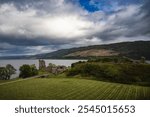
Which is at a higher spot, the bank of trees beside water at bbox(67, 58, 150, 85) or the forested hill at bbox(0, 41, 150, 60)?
the forested hill at bbox(0, 41, 150, 60)

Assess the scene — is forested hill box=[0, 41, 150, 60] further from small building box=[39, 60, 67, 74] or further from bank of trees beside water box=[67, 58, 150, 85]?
small building box=[39, 60, 67, 74]

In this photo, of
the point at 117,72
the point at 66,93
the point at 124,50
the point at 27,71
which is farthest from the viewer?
the point at 124,50

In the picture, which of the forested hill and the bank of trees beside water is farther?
the forested hill

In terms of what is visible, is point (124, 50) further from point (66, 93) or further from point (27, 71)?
point (66, 93)

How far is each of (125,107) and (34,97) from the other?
6571 millimetres

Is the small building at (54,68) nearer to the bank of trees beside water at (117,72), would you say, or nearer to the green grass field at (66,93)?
the bank of trees beside water at (117,72)

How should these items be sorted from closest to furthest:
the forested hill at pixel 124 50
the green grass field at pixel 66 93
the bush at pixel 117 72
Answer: the green grass field at pixel 66 93
the bush at pixel 117 72
the forested hill at pixel 124 50

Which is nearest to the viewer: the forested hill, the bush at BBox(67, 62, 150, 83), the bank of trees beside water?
the bank of trees beside water

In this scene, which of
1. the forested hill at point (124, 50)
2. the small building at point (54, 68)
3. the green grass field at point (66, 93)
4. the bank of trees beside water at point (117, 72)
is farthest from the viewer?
the forested hill at point (124, 50)

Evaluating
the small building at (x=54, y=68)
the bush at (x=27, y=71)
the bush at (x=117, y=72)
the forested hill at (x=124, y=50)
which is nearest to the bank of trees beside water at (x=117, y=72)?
the bush at (x=117, y=72)

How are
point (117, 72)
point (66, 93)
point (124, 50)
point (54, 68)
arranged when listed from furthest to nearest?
point (124, 50) < point (54, 68) < point (117, 72) < point (66, 93)

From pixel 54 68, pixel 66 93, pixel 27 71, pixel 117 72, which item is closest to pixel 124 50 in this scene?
pixel 54 68

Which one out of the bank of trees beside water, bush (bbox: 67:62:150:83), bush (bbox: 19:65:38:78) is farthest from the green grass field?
bush (bbox: 19:65:38:78)

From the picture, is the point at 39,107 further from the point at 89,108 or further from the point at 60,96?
the point at 60,96
